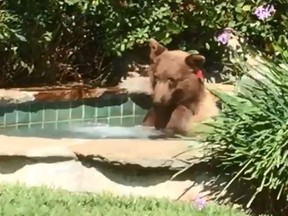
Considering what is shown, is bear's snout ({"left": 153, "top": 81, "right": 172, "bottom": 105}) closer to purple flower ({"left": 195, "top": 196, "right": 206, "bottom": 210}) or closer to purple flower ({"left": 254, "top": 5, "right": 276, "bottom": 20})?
purple flower ({"left": 195, "top": 196, "right": 206, "bottom": 210})

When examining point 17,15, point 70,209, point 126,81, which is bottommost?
point 70,209

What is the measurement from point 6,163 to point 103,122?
2331mm

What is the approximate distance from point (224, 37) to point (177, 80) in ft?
6.04

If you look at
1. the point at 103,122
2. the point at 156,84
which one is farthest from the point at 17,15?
the point at 156,84

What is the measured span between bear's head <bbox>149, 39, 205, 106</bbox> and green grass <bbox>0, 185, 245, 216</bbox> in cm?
174

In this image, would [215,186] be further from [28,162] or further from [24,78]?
[24,78]

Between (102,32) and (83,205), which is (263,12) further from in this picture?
(83,205)

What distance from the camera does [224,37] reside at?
29.9 feet

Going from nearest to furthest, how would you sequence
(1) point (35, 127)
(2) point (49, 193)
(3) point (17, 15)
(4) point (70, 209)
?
1. (4) point (70, 209)
2. (2) point (49, 193)
3. (1) point (35, 127)
4. (3) point (17, 15)

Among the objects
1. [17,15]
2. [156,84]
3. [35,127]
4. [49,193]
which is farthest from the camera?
[17,15]

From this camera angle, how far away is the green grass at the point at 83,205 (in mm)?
5297

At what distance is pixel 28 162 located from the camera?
6.04 m

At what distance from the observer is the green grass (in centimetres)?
530

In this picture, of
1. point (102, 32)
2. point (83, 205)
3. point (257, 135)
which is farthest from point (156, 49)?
point (83, 205)
